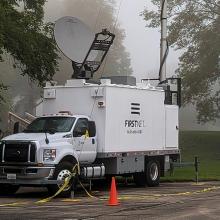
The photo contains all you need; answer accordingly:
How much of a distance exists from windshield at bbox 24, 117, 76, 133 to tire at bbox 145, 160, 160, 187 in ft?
13.4

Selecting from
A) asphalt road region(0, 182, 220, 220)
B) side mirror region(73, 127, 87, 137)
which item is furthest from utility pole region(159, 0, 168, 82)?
side mirror region(73, 127, 87, 137)

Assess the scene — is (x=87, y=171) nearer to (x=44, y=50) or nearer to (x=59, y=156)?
(x=59, y=156)

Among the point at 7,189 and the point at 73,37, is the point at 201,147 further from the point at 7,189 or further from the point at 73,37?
the point at 7,189

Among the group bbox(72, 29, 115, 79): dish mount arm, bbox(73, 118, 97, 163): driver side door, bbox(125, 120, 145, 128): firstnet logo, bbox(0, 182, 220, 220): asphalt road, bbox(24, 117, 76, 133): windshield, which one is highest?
bbox(72, 29, 115, 79): dish mount arm

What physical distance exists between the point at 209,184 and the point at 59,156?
24.6ft

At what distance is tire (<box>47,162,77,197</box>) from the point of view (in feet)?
52.5

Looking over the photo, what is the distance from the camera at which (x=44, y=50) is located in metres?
26.6

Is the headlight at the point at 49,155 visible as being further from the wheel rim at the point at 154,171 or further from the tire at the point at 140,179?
the wheel rim at the point at 154,171

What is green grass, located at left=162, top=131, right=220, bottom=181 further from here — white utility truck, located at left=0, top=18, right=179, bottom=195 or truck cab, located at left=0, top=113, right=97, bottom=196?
truck cab, located at left=0, top=113, right=97, bottom=196

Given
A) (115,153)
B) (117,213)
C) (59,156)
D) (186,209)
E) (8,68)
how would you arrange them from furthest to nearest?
(8,68) → (115,153) → (59,156) → (186,209) → (117,213)

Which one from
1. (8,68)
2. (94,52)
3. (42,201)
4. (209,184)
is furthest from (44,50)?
(8,68)

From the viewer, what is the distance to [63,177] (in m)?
16.2

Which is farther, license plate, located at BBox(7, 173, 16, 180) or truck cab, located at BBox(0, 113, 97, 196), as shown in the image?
license plate, located at BBox(7, 173, 16, 180)

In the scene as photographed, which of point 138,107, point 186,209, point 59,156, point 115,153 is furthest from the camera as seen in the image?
point 138,107
